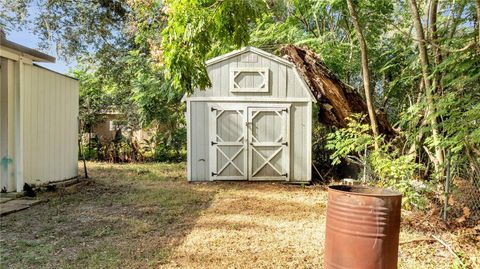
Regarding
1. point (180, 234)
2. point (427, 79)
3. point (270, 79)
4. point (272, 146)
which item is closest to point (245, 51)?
point (270, 79)

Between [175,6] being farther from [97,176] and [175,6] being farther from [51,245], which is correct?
[97,176]

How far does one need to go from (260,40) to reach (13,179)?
26.5 ft

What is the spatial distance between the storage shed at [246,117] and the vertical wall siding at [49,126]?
248cm

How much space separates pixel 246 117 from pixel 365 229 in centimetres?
639

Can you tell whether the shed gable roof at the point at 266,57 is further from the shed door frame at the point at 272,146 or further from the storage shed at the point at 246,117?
the shed door frame at the point at 272,146

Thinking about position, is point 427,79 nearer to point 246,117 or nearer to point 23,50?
point 246,117

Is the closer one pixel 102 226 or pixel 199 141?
pixel 102 226

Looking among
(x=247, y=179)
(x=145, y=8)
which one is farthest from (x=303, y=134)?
(x=145, y=8)

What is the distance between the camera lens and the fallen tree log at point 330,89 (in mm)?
7977

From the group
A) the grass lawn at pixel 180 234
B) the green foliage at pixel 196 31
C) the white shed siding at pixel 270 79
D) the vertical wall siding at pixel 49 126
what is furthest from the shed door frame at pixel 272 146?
the vertical wall siding at pixel 49 126

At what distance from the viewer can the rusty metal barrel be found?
266 centimetres

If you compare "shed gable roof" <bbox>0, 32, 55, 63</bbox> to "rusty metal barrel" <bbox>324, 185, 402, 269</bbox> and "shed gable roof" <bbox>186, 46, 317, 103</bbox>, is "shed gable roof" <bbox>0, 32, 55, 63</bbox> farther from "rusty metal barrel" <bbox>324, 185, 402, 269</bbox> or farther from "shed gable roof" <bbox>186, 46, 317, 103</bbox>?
"rusty metal barrel" <bbox>324, 185, 402, 269</bbox>

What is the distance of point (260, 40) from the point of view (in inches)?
→ 476

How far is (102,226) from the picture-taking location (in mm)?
4910
